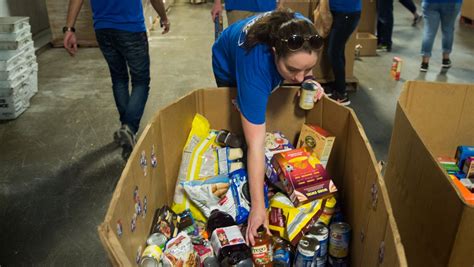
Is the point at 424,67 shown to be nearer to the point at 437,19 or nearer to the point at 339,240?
the point at 437,19

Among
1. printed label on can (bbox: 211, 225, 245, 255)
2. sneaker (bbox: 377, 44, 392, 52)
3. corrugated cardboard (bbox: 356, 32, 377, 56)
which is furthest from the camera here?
sneaker (bbox: 377, 44, 392, 52)

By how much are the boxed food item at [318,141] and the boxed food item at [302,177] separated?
0.04 meters

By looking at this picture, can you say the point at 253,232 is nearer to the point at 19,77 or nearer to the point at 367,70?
the point at 19,77

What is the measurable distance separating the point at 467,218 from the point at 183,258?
73 centimetres

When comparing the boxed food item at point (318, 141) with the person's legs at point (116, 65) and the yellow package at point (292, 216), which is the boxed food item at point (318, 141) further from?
the person's legs at point (116, 65)

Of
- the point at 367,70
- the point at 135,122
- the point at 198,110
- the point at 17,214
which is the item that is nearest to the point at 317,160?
the point at 198,110

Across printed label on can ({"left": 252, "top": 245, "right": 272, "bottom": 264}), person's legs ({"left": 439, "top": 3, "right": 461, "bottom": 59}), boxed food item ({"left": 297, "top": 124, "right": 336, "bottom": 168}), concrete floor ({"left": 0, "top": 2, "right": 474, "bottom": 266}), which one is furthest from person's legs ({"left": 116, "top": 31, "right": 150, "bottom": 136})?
person's legs ({"left": 439, "top": 3, "right": 461, "bottom": 59})

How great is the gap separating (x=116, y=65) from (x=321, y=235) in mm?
1504

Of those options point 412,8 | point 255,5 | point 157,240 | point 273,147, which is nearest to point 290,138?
point 273,147

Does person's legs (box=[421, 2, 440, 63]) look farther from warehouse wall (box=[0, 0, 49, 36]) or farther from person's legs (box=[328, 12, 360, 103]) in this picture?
warehouse wall (box=[0, 0, 49, 36])

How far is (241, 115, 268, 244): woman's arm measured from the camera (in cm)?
126

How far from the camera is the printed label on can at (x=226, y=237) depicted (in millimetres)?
1222

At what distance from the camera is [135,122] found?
2.28m

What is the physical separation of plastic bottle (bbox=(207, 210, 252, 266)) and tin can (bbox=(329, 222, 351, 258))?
9.9 inches
